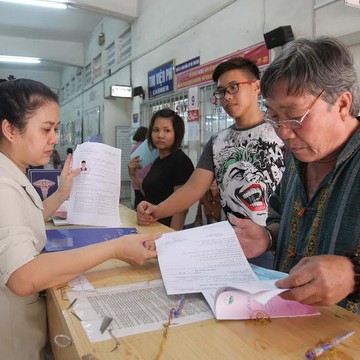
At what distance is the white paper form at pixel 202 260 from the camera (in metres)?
0.85

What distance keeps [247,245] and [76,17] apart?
23.8 ft

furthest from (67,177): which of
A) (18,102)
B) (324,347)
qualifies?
(324,347)

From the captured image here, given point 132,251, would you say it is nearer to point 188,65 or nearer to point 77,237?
point 77,237

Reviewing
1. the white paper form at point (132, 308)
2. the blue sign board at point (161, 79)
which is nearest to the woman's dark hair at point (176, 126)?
the white paper form at point (132, 308)

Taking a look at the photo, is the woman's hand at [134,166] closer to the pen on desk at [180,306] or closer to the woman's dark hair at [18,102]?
the woman's dark hair at [18,102]

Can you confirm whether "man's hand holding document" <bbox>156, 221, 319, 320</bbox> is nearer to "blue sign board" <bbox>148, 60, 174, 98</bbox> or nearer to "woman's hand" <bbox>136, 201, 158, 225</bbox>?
"woman's hand" <bbox>136, 201, 158, 225</bbox>

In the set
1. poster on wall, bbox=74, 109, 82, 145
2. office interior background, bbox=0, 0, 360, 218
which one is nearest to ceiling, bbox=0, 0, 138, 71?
office interior background, bbox=0, 0, 360, 218

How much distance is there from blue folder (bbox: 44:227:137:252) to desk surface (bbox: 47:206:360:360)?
1.37ft

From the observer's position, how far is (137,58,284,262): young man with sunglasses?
5.21 feet

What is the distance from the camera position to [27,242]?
87 centimetres

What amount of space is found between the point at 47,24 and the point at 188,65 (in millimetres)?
4471

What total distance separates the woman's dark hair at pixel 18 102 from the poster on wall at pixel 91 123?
6092mm

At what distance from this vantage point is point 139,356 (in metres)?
0.59

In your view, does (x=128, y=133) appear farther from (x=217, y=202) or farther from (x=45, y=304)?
(x=45, y=304)
